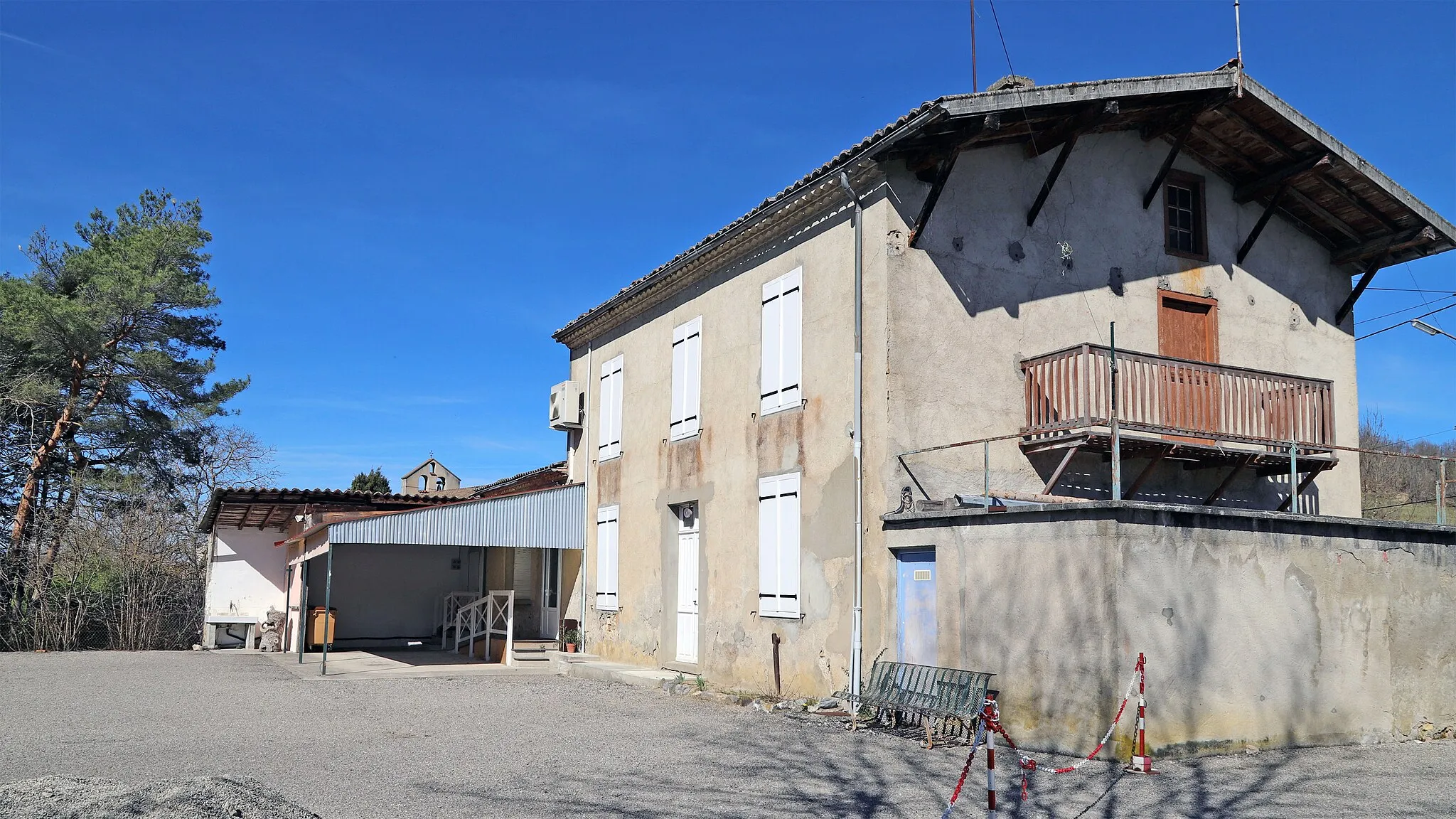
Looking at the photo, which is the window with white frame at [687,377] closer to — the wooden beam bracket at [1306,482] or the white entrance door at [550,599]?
the white entrance door at [550,599]

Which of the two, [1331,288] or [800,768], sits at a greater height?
[1331,288]

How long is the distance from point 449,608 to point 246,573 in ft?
15.3

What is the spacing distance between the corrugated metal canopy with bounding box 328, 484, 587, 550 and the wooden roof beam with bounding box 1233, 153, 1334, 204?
36.1 feet

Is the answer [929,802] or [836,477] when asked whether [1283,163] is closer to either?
[836,477]

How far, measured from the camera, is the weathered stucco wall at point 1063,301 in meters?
11.7

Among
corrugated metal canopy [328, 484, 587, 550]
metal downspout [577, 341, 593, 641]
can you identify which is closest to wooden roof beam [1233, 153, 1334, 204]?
metal downspout [577, 341, 593, 641]

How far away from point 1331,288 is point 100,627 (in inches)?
871

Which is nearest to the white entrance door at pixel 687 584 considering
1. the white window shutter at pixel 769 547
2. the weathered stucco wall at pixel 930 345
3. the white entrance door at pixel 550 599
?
the weathered stucco wall at pixel 930 345

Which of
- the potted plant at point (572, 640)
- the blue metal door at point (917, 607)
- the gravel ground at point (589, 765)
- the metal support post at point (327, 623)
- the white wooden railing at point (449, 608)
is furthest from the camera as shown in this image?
the white wooden railing at point (449, 608)

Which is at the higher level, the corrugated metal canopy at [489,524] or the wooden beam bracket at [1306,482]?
the wooden beam bracket at [1306,482]

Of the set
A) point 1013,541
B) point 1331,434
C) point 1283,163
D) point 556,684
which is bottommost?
point 556,684

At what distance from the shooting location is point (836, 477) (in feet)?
39.8

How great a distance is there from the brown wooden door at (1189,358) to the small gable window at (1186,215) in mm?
691

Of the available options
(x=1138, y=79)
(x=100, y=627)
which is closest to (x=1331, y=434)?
(x=1138, y=79)
